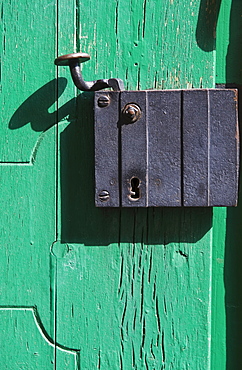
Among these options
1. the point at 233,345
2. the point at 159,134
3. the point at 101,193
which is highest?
the point at 159,134

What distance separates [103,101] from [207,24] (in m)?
0.27

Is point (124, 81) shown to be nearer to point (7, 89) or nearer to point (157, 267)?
point (7, 89)

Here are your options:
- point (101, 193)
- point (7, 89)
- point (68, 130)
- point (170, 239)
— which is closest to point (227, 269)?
point (170, 239)

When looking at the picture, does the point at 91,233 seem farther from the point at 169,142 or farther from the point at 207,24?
the point at 207,24

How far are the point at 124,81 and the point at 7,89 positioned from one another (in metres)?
0.26

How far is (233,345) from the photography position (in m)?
1.03

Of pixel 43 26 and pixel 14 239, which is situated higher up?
pixel 43 26

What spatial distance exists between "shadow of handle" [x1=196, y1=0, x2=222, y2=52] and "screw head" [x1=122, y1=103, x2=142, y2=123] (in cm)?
20

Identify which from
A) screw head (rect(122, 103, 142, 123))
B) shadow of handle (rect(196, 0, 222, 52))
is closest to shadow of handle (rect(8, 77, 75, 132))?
screw head (rect(122, 103, 142, 123))

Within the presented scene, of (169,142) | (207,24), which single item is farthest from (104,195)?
(207,24)

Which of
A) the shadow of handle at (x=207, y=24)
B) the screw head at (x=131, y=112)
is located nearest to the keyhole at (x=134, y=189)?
the screw head at (x=131, y=112)

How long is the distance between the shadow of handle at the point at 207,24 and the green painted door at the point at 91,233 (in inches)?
1.4

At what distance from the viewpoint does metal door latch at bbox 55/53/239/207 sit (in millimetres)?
935

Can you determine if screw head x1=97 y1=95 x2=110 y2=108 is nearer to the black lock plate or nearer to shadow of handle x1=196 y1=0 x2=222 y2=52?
the black lock plate
